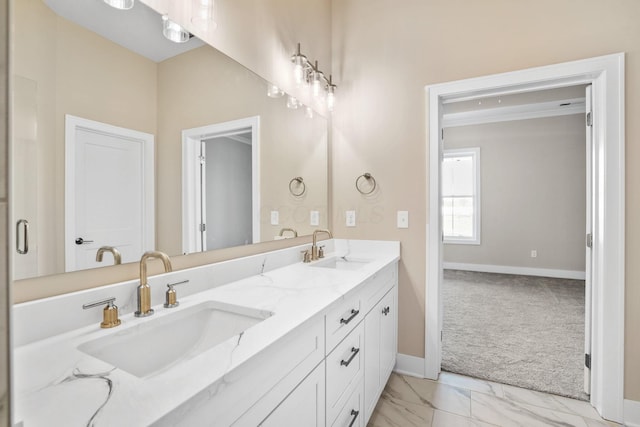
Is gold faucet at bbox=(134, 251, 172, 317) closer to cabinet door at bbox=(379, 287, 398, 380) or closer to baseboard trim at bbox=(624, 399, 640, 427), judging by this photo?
cabinet door at bbox=(379, 287, 398, 380)

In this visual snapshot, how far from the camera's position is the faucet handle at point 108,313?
93 centimetres

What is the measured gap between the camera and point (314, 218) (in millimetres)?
2322

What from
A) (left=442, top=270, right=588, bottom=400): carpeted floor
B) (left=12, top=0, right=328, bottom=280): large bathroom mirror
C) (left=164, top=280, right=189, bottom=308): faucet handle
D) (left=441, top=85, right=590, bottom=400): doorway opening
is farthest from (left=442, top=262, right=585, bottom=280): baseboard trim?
(left=164, top=280, right=189, bottom=308): faucet handle

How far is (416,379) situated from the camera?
7.22 ft

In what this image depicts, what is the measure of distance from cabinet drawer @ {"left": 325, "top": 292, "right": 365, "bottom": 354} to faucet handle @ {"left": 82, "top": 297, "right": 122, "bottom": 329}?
26.3 inches

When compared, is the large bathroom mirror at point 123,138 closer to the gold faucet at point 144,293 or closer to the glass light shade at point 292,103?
the gold faucet at point 144,293

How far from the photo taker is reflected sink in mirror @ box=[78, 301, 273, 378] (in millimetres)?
879

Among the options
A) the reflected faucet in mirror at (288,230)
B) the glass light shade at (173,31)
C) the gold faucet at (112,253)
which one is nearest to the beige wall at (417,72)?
the reflected faucet in mirror at (288,230)

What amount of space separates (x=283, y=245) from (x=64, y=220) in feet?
3.87

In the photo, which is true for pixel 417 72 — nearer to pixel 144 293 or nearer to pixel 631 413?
pixel 144 293

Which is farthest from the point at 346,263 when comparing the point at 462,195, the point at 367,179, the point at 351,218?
the point at 462,195

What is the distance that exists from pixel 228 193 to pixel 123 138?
590mm

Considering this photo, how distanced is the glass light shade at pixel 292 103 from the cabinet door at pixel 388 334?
1.36m

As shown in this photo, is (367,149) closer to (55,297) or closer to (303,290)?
(303,290)
